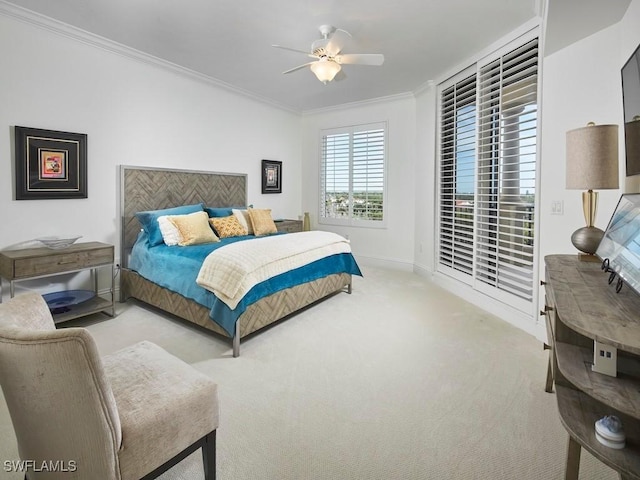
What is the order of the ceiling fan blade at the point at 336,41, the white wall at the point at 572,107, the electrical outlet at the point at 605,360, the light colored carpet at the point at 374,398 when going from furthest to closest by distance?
the ceiling fan blade at the point at 336,41 < the white wall at the point at 572,107 < the light colored carpet at the point at 374,398 < the electrical outlet at the point at 605,360

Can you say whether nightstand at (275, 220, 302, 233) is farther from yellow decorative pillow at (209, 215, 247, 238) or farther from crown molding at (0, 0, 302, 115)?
crown molding at (0, 0, 302, 115)

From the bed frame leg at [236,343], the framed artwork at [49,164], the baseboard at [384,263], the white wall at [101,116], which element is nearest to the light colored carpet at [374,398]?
the bed frame leg at [236,343]

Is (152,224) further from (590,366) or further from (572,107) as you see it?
(572,107)

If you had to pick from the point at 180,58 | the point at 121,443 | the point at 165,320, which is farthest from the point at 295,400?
the point at 180,58

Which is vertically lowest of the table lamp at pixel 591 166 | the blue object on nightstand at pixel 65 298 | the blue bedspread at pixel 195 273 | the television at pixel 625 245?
the blue object on nightstand at pixel 65 298

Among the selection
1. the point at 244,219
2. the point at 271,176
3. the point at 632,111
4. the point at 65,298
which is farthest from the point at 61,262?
the point at 632,111

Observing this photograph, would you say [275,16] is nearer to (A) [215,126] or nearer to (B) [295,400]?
(A) [215,126]

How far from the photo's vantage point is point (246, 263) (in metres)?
2.75

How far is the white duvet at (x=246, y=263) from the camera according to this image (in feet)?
8.76

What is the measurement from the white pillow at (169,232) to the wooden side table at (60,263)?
505 mm

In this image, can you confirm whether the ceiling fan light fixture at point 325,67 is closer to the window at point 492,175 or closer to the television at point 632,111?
the window at point 492,175

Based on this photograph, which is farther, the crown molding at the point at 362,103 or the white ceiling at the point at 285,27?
the crown molding at the point at 362,103

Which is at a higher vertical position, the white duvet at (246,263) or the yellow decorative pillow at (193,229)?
the yellow decorative pillow at (193,229)

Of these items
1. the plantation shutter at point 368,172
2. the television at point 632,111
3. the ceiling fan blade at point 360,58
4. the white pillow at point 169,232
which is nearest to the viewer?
the television at point 632,111
